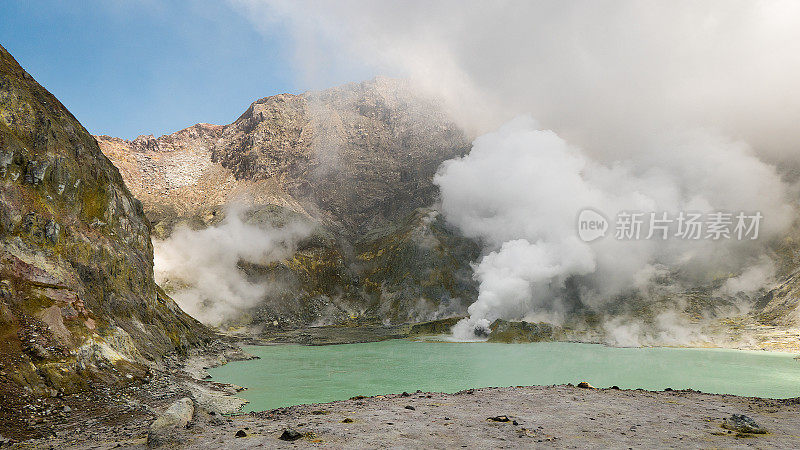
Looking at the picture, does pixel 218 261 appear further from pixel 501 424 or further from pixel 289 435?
pixel 501 424

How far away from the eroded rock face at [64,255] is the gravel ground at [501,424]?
13577 mm

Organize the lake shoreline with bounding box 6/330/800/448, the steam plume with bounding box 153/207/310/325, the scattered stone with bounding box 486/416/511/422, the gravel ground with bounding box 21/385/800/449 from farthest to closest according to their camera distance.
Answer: the steam plume with bounding box 153/207/310/325 → the scattered stone with bounding box 486/416/511/422 → the lake shoreline with bounding box 6/330/800/448 → the gravel ground with bounding box 21/385/800/449

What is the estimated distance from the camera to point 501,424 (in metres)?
18.3

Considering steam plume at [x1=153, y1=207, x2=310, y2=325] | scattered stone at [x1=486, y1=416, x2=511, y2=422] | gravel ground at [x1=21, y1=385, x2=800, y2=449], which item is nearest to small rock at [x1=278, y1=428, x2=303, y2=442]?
gravel ground at [x1=21, y1=385, x2=800, y2=449]

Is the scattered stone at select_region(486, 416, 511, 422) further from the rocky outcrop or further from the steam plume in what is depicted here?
the steam plume

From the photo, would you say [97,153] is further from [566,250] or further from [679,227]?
[679,227]

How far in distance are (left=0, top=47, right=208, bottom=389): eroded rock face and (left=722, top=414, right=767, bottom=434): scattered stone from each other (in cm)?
3809

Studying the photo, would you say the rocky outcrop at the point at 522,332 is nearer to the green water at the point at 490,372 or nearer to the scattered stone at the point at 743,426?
the green water at the point at 490,372

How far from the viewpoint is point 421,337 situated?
11600cm

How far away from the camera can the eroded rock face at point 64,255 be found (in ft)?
96.8

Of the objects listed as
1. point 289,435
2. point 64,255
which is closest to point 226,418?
point 289,435

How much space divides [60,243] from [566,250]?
390 ft

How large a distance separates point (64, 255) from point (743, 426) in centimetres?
5225

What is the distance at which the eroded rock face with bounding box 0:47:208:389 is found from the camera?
29.5m
